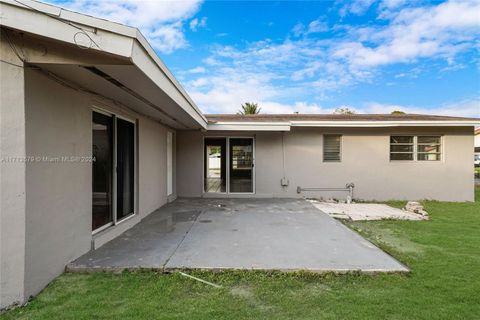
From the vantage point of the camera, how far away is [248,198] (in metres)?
9.66

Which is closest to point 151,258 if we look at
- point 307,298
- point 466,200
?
point 307,298

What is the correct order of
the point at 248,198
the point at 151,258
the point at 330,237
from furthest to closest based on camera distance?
the point at 248,198 < the point at 330,237 < the point at 151,258

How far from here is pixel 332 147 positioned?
9875mm

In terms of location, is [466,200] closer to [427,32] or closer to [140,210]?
[427,32]

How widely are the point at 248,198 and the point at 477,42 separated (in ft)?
38.1

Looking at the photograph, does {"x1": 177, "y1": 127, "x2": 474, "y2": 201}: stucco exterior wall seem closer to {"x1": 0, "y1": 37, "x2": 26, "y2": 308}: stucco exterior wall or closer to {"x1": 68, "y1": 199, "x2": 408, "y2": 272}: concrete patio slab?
{"x1": 68, "y1": 199, "x2": 408, "y2": 272}: concrete patio slab

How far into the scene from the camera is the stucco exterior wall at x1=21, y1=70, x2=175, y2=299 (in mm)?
2781

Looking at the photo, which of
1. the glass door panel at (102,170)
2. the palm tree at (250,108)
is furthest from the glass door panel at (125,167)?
the palm tree at (250,108)

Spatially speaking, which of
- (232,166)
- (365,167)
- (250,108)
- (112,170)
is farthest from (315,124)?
(250,108)

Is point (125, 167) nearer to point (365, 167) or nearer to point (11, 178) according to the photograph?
point (11, 178)

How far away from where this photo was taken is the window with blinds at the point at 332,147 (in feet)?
32.3

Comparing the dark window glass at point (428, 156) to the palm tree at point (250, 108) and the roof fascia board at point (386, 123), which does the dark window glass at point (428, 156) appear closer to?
the roof fascia board at point (386, 123)

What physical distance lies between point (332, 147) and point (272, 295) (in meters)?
7.85

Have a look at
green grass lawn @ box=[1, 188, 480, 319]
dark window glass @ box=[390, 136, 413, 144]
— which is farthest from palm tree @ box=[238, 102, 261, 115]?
green grass lawn @ box=[1, 188, 480, 319]
